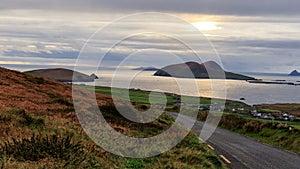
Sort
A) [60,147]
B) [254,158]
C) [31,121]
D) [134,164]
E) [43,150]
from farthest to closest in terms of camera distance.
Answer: [254,158] < [31,121] < [134,164] < [60,147] < [43,150]

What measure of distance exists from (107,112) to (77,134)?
9.77 meters

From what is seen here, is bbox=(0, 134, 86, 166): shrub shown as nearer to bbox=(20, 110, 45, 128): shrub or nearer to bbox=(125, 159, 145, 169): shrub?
bbox=(125, 159, 145, 169): shrub

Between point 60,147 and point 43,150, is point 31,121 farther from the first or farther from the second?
point 43,150

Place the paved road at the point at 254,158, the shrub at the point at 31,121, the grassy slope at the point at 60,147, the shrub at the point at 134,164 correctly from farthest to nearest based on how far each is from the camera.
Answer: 1. the paved road at the point at 254,158
2. the shrub at the point at 31,121
3. the shrub at the point at 134,164
4. the grassy slope at the point at 60,147

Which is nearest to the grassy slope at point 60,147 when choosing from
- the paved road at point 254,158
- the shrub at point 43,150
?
the shrub at point 43,150

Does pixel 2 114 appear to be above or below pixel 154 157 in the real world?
above

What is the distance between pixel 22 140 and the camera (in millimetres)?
12703

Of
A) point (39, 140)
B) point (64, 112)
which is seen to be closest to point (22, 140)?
point (39, 140)

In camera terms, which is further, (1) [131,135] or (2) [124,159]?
(1) [131,135]

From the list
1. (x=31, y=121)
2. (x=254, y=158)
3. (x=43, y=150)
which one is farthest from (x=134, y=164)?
(x=254, y=158)

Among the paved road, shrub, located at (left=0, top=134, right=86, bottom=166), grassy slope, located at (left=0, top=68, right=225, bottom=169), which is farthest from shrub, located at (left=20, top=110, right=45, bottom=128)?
the paved road

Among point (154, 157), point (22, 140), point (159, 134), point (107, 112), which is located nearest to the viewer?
point (22, 140)

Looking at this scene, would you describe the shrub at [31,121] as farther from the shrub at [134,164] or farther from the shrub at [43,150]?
the shrub at [134,164]

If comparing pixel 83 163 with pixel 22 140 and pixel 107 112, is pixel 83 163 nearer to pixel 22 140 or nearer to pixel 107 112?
pixel 22 140
